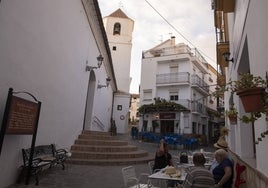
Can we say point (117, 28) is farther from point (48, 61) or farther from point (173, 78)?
point (48, 61)

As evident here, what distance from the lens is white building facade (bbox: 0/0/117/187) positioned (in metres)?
4.91

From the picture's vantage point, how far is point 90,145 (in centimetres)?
1041

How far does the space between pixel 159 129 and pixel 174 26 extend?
17.2 metres

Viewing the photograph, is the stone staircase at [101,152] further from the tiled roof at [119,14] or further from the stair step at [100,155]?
the tiled roof at [119,14]

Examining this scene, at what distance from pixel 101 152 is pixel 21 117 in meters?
5.22

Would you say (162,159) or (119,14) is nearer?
(162,159)

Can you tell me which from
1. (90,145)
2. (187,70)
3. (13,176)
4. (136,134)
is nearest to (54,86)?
(13,176)

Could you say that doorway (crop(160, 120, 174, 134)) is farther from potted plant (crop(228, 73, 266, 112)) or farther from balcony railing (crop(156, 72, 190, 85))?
potted plant (crop(228, 73, 266, 112))

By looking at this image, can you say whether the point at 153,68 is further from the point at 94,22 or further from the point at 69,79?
the point at 69,79

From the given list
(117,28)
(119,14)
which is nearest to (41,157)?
(117,28)

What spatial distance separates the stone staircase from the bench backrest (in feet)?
5.07

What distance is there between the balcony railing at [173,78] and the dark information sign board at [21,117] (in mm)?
21925

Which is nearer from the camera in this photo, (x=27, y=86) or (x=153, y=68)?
(x=27, y=86)

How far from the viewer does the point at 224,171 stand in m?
4.25
